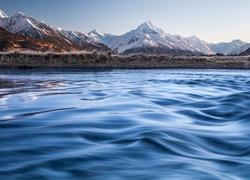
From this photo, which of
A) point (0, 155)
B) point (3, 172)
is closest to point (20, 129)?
point (0, 155)

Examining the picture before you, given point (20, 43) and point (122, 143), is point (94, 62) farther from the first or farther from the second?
point (20, 43)

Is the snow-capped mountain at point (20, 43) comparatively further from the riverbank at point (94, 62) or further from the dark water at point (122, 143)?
the dark water at point (122, 143)

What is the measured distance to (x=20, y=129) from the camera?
218 inches

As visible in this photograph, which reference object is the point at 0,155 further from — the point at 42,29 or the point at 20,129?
the point at 42,29

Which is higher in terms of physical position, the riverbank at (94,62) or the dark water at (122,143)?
the riverbank at (94,62)

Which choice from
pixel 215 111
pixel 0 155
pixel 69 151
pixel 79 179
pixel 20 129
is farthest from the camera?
pixel 215 111

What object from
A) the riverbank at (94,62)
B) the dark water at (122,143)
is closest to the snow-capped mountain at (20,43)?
the riverbank at (94,62)

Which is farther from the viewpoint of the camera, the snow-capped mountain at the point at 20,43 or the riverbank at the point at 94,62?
the snow-capped mountain at the point at 20,43

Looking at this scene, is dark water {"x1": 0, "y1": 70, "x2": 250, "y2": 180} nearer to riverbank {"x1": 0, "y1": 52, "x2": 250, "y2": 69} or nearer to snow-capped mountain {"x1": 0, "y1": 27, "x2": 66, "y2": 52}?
riverbank {"x1": 0, "y1": 52, "x2": 250, "y2": 69}

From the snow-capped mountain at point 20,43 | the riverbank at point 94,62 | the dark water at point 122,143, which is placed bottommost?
the dark water at point 122,143

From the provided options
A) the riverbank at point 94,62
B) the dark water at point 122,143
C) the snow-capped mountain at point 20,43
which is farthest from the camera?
the snow-capped mountain at point 20,43

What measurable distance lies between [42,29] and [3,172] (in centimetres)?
20310

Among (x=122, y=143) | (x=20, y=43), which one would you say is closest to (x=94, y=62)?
(x=122, y=143)

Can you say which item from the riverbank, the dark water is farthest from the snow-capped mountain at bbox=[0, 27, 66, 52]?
the dark water
